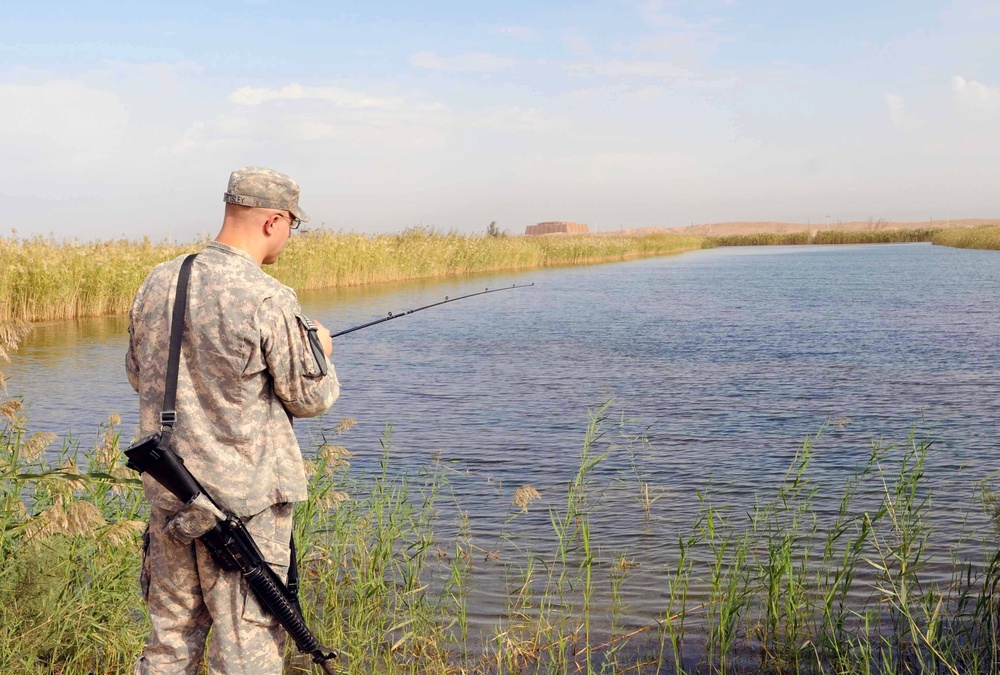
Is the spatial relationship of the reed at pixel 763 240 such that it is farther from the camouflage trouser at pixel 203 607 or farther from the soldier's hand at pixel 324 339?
the camouflage trouser at pixel 203 607

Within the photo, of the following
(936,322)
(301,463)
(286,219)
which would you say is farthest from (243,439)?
(936,322)

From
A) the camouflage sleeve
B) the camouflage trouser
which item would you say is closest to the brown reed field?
the camouflage trouser

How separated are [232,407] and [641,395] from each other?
9.28 m

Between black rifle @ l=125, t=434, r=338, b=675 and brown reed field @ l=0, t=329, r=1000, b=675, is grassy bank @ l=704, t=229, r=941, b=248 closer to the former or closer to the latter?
brown reed field @ l=0, t=329, r=1000, b=675

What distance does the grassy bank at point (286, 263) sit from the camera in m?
18.2

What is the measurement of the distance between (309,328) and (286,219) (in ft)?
1.24

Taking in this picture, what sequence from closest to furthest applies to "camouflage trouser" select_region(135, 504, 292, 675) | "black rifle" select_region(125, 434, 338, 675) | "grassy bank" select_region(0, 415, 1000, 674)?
"black rifle" select_region(125, 434, 338, 675) → "camouflage trouser" select_region(135, 504, 292, 675) → "grassy bank" select_region(0, 415, 1000, 674)

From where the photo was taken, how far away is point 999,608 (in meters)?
4.14

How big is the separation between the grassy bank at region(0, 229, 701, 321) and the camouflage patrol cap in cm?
1186

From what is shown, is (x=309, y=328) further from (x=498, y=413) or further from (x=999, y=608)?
(x=498, y=413)

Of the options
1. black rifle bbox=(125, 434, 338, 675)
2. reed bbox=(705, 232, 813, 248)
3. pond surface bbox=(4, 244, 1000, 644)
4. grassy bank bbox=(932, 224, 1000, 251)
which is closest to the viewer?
black rifle bbox=(125, 434, 338, 675)

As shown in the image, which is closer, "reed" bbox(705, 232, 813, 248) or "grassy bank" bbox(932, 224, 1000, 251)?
"grassy bank" bbox(932, 224, 1000, 251)

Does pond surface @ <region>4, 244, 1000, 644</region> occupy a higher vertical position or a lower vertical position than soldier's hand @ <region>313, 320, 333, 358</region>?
lower

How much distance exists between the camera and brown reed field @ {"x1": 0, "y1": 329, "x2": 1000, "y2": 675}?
386 cm
